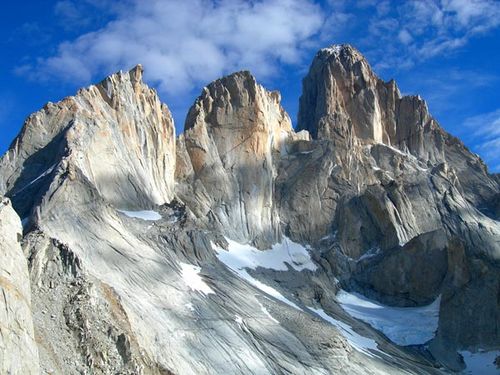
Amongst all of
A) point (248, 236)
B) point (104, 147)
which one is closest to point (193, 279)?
point (104, 147)

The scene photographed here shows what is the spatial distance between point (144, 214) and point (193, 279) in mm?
7992

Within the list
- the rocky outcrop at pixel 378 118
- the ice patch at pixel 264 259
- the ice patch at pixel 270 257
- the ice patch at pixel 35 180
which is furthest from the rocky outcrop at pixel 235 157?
the ice patch at pixel 35 180

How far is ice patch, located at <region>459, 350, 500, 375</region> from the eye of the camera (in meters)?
58.7

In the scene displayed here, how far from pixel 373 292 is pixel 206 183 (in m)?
18.2

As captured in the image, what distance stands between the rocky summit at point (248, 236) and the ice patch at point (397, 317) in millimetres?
179

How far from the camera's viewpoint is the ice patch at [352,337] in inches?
2195

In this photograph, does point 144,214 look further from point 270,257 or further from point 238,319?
point 270,257

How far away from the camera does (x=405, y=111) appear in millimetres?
95375

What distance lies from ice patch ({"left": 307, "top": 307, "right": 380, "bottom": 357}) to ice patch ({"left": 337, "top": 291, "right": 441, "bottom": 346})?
13.1ft

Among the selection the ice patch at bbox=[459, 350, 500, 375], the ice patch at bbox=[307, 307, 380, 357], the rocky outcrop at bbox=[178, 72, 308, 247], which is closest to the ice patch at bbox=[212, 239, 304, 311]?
the rocky outcrop at bbox=[178, 72, 308, 247]

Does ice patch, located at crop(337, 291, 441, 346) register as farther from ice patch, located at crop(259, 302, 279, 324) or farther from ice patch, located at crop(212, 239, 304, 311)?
ice patch, located at crop(259, 302, 279, 324)

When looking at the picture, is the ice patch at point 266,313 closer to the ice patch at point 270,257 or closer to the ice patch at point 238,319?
the ice patch at point 238,319

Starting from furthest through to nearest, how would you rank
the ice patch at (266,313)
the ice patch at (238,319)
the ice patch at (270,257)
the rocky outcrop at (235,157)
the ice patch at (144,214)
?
the rocky outcrop at (235,157), the ice patch at (270,257), the ice patch at (144,214), the ice patch at (266,313), the ice patch at (238,319)

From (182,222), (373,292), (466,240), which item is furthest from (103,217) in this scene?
(466,240)
